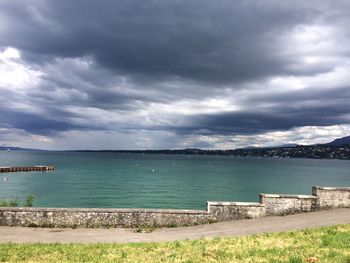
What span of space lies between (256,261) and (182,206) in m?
37.4

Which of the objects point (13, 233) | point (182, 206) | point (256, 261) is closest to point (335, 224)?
point (256, 261)

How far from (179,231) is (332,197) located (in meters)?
9.13

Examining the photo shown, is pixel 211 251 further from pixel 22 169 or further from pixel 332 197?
pixel 22 169

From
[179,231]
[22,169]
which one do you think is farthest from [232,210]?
[22,169]

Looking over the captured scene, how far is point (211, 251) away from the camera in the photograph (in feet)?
40.0

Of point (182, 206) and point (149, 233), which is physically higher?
point (149, 233)

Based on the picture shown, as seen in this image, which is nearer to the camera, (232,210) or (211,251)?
(211,251)

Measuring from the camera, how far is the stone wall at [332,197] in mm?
20547

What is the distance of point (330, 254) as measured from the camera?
11.2m

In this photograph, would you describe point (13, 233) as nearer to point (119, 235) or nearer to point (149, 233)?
point (119, 235)

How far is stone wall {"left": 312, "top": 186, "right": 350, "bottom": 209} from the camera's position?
2055cm

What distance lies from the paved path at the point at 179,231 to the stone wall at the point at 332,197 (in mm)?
994

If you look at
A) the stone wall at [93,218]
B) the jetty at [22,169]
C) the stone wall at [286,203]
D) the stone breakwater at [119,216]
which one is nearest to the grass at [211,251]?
the stone breakwater at [119,216]

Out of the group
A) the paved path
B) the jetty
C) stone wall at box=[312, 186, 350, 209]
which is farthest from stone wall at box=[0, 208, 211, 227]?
the jetty
